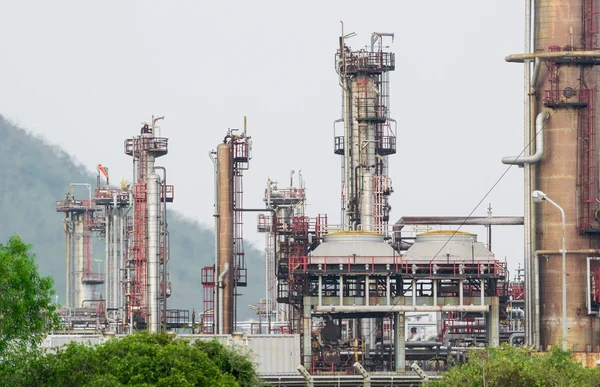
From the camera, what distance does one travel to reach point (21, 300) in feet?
156

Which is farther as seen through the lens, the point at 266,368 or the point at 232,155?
the point at 232,155

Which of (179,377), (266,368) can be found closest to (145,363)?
(179,377)

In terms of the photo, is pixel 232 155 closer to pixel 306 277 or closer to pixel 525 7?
pixel 306 277

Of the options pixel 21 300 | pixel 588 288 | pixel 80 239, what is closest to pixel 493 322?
pixel 588 288

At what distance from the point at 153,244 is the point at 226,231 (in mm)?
7374

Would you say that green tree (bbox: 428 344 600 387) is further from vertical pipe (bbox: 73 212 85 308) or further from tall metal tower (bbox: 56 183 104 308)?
vertical pipe (bbox: 73 212 85 308)

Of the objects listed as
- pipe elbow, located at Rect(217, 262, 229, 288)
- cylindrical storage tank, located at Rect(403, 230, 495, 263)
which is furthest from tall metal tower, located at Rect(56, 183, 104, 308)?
cylindrical storage tank, located at Rect(403, 230, 495, 263)

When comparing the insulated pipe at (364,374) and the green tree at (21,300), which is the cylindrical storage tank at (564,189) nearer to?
the insulated pipe at (364,374)

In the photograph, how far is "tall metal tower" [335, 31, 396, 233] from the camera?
303 ft

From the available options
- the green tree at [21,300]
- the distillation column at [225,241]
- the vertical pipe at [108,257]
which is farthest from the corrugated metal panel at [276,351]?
the vertical pipe at [108,257]

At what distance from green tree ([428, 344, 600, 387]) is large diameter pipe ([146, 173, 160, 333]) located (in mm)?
43240

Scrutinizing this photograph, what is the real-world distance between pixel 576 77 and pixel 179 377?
38735 millimetres

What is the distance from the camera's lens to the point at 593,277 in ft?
260

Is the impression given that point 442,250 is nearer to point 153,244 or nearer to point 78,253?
point 153,244
